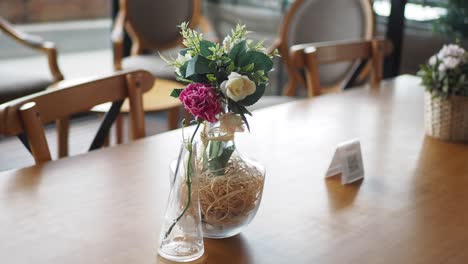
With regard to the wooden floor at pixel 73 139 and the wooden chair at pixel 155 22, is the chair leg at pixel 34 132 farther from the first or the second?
the wooden chair at pixel 155 22

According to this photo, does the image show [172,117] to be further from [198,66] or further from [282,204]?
[198,66]

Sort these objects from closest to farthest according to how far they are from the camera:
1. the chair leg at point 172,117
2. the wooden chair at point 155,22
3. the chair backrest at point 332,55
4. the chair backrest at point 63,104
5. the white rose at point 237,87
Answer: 1. the white rose at point 237,87
2. the chair backrest at point 63,104
3. the chair backrest at point 332,55
4. the chair leg at point 172,117
5. the wooden chair at point 155,22

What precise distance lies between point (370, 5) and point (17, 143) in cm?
199

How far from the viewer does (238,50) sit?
1.20 m

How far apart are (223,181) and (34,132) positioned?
1.85 feet

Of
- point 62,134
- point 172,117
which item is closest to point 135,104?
point 62,134

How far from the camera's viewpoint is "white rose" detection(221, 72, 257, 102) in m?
1.15

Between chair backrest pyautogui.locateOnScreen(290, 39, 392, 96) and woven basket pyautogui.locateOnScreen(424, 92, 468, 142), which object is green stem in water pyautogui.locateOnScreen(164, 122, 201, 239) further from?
chair backrest pyautogui.locateOnScreen(290, 39, 392, 96)

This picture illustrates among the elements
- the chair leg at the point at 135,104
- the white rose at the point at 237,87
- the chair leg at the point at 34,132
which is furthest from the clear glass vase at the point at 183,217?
the chair leg at the point at 135,104

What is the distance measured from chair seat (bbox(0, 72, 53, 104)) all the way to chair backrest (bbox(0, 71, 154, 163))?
1.62 m

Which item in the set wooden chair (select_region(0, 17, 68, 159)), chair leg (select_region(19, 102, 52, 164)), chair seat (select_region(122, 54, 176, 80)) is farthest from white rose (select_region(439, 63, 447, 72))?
chair seat (select_region(122, 54, 176, 80))

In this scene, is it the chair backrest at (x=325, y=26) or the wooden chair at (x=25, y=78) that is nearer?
the wooden chair at (x=25, y=78)

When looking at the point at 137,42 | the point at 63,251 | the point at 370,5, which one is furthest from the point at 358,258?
the point at 137,42

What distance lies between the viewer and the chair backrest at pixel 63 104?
5.11ft
